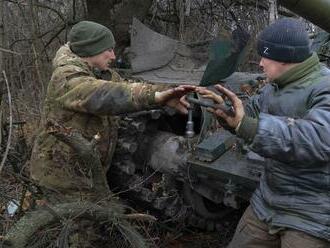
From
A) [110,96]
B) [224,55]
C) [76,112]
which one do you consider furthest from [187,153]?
[110,96]

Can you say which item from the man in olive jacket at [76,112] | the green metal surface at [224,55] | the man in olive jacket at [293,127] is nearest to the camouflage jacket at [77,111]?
the man in olive jacket at [76,112]

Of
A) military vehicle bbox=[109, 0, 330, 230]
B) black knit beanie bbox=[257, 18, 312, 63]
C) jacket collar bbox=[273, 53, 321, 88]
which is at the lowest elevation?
military vehicle bbox=[109, 0, 330, 230]

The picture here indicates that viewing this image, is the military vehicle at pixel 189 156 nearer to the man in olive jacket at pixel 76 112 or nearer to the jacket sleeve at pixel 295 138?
the man in olive jacket at pixel 76 112

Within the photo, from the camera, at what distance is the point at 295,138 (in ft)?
9.14

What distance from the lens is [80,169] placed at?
395cm

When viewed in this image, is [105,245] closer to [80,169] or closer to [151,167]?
[80,169]

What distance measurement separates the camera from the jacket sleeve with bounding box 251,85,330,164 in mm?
2791

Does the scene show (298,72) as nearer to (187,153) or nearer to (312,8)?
(312,8)

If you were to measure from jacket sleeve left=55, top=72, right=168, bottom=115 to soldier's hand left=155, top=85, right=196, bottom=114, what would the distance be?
0.05 m

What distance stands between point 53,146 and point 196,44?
276 cm

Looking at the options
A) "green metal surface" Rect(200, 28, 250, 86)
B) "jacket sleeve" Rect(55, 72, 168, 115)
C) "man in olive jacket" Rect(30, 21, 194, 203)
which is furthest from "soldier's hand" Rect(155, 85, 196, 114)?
"green metal surface" Rect(200, 28, 250, 86)

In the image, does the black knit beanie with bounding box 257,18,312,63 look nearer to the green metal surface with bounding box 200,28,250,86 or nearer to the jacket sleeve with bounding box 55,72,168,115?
the jacket sleeve with bounding box 55,72,168,115

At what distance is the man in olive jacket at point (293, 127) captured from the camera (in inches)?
111

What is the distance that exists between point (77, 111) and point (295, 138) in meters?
1.58
